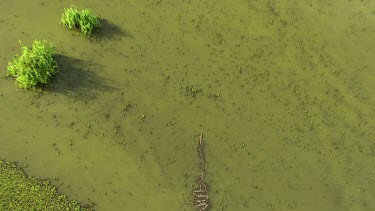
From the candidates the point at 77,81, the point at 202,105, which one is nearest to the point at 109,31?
the point at 77,81

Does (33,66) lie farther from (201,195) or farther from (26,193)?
(201,195)

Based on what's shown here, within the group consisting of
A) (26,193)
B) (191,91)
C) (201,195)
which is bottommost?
(26,193)

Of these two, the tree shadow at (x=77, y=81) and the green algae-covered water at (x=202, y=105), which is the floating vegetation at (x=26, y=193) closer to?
the green algae-covered water at (x=202, y=105)

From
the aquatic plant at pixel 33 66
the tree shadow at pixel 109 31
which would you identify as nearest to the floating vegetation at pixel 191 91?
the tree shadow at pixel 109 31

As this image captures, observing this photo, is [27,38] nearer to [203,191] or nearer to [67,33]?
[67,33]

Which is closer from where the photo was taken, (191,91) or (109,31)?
(191,91)

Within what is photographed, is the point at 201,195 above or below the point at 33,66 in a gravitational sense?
below

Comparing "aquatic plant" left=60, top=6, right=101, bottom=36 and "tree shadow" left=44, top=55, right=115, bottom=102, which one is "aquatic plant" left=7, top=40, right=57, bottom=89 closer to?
"tree shadow" left=44, top=55, right=115, bottom=102

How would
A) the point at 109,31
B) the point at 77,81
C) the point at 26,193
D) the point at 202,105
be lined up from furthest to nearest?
the point at 109,31
the point at 202,105
the point at 77,81
the point at 26,193
